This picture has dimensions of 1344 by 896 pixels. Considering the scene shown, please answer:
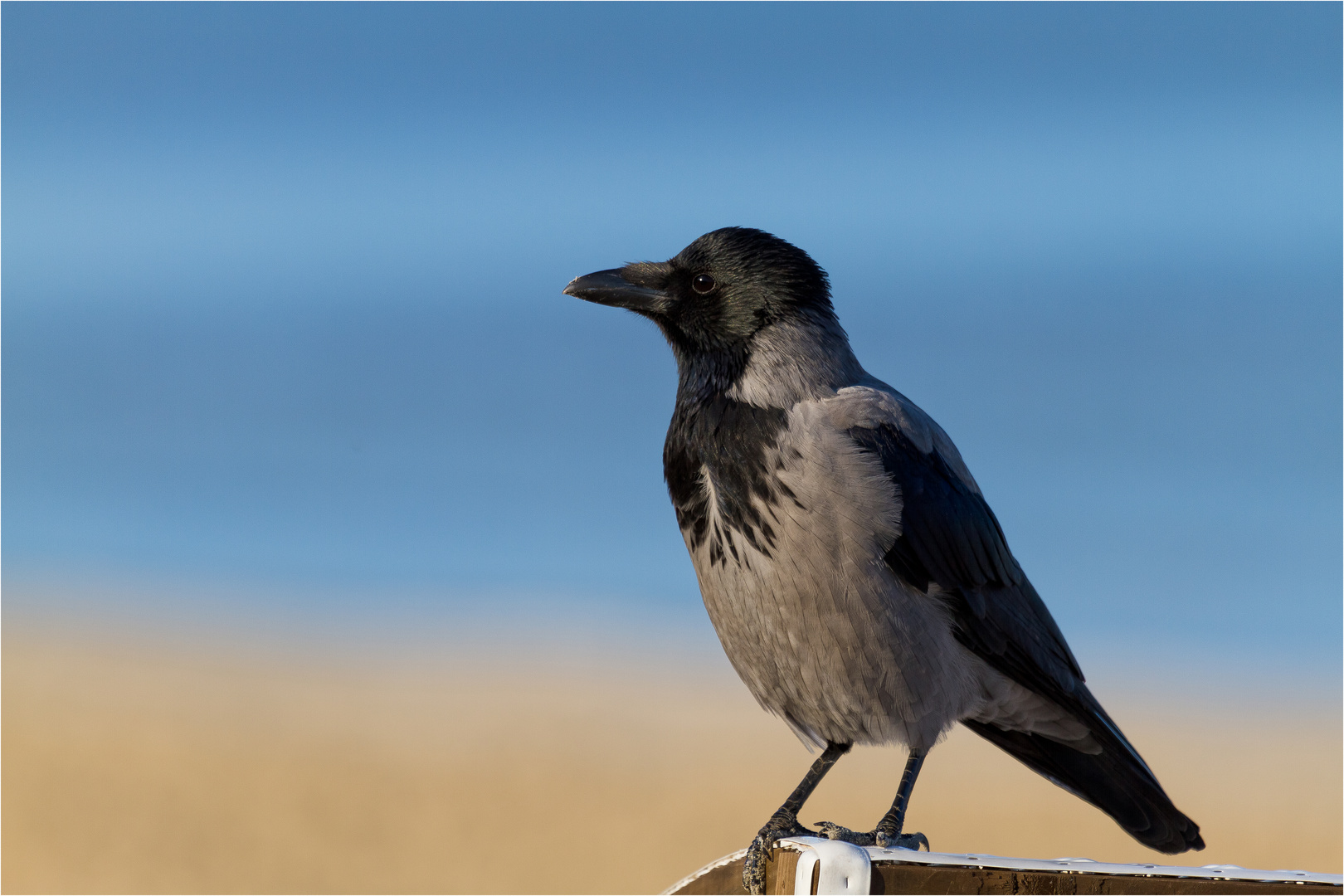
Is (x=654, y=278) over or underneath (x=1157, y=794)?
over

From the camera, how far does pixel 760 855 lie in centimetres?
404

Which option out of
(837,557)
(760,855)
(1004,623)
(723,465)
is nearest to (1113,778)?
(1004,623)

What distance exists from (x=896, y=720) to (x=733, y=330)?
172cm

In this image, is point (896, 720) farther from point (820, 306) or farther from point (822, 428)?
point (820, 306)

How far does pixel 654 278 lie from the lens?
5281 millimetres

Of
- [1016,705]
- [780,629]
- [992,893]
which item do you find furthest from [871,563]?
[992,893]

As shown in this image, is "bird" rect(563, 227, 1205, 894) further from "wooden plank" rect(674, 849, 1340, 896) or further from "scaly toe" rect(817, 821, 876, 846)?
"wooden plank" rect(674, 849, 1340, 896)

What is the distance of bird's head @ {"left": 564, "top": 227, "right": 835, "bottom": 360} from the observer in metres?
5.05

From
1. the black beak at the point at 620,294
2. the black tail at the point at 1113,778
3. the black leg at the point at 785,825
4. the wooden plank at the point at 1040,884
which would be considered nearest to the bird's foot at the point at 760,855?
the black leg at the point at 785,825

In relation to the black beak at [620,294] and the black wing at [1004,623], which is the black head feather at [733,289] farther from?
the black wing at [1004,623]

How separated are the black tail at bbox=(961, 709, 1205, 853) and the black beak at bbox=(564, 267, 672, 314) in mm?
2283

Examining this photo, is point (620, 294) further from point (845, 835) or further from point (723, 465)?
point (845, 835)

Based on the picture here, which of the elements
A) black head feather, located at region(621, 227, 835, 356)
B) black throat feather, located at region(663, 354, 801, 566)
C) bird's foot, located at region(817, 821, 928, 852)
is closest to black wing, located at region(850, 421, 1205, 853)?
black throat feather, located at region(663, 354, 801, 566)

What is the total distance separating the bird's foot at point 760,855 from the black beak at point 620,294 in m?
2.21
